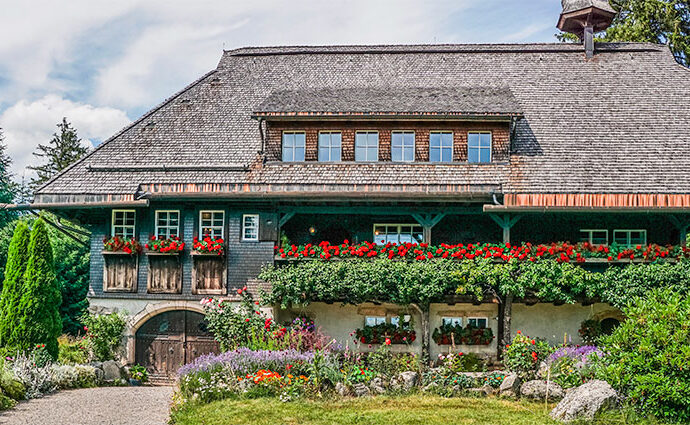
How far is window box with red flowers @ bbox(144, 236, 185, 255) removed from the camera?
1769 centimetres

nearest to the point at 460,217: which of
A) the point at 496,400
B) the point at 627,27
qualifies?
the point at 496,400

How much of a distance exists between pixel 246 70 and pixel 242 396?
12.4 metres

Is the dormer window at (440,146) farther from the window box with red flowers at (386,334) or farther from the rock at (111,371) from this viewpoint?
the rock at (111,371)

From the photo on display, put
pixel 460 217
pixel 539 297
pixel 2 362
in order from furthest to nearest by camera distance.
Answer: pixel 460 217
pixel 539 297
pixel 2 362

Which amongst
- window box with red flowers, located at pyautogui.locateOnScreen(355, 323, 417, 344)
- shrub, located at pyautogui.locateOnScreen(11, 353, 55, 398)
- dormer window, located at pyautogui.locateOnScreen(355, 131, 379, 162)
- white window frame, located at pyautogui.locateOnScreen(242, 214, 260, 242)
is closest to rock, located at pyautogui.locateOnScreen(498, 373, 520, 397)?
window box with red flowers, located at pyautogui.locateOnScreen(355, 323, 417, 344)

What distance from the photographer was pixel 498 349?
17516 mm

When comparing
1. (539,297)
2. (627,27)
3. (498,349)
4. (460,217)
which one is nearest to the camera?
(539,297)

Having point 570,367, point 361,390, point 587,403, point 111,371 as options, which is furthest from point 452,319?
point 111,371

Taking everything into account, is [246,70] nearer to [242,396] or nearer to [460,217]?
[460,217]

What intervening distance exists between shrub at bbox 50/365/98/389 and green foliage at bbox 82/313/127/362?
1802 millimetres

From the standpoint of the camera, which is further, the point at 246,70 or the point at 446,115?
the point at 246,70

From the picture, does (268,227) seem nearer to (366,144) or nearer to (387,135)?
(366,144)

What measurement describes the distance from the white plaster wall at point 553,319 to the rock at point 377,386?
4.87 metres

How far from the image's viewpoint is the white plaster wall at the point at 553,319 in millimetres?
17578
